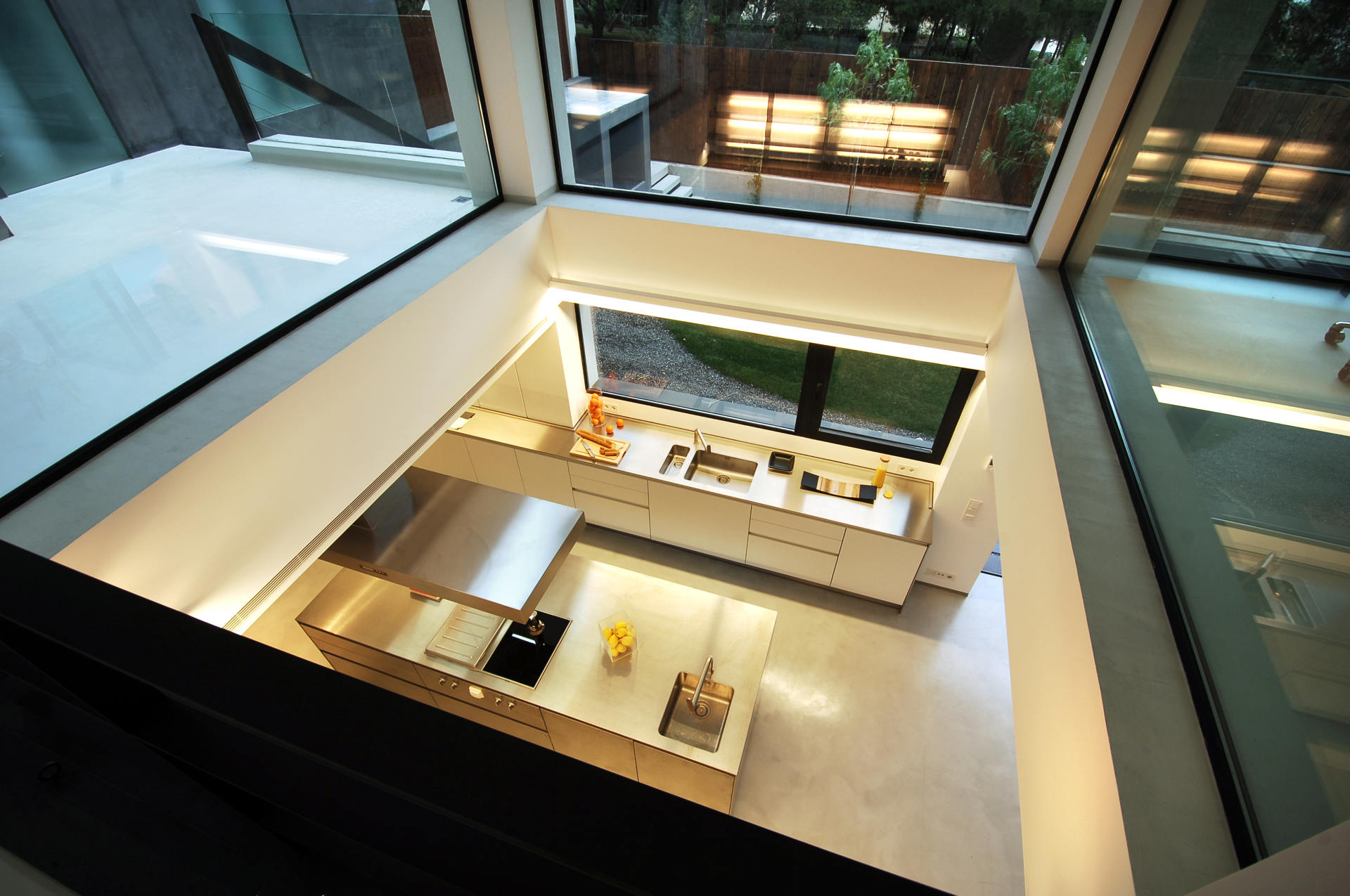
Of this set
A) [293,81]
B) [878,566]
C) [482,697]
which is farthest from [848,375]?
[293,81]

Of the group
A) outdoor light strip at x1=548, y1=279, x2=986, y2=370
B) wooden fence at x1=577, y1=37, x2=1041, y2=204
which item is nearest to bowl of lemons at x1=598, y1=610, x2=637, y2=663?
outdoor light strip at x1=548, y1=279, x2=986, y2=370

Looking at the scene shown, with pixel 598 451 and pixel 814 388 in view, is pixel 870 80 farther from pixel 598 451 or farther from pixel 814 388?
pixel 598 451

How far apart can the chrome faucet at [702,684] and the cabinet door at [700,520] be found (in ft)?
4.21

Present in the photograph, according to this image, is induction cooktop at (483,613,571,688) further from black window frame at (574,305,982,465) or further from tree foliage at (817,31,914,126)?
tree foliage at (817,31,914,126)

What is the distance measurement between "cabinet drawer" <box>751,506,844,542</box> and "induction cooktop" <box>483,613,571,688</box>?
1576 millimetres

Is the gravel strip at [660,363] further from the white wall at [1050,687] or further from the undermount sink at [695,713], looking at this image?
the white wall at [1050,687]

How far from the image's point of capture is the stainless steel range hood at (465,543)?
8.95 ft

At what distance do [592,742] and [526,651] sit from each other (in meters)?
0.64

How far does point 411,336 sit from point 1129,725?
9.96 ft

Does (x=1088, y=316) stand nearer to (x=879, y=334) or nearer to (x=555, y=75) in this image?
(x=879, y=334)

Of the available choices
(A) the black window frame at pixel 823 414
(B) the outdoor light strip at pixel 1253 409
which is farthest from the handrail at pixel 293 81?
(B) the outdoor light strip at pixel 1253 409

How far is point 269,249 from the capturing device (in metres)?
2.72

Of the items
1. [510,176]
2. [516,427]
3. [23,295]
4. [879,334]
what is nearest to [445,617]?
[516,427]

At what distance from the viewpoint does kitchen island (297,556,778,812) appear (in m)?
3.31
